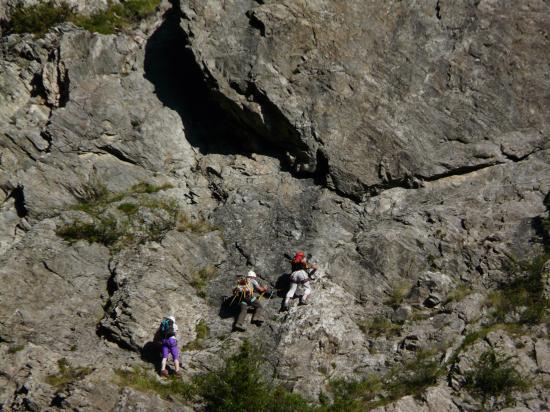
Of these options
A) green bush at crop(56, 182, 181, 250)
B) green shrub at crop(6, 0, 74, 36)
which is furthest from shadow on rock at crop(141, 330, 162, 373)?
green shrub at crop(6, 0, 74, 36)

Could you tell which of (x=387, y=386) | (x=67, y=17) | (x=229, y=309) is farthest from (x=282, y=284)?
(x=67, y=17)

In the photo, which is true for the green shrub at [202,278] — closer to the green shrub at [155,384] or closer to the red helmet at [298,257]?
the red helmet at [298,257]

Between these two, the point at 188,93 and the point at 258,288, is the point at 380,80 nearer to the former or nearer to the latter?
the point at 188,93

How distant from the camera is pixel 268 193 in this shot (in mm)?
21297

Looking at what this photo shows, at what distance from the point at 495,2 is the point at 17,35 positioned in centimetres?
1678

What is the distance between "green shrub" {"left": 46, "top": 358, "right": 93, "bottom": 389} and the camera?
634 inches

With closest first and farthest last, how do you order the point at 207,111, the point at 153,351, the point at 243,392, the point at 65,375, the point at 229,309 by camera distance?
1. the point at 243,392
2. the point at 65,375
3. the point at 153,351
4. the point at 229,309
5. the point at 207,111

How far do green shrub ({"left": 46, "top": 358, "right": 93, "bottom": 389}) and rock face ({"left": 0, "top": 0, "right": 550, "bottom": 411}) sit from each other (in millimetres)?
132

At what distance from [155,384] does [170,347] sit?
969 millimetres

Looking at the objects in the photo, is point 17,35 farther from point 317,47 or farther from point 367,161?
point 367,161

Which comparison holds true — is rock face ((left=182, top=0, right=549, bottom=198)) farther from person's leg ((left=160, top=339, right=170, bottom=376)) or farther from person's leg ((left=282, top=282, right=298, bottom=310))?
person's leg ((left=160, top=339, right=170, bottom=376))

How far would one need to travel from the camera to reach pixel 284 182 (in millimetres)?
21516

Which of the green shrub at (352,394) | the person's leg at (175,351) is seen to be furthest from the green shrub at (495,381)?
the person's leg at (175,351)

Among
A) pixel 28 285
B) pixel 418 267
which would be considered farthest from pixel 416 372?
pixel 28 285
